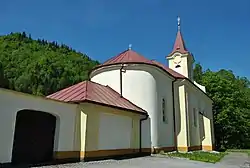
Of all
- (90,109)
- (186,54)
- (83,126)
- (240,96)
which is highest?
(186,54)

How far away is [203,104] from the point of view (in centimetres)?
2744

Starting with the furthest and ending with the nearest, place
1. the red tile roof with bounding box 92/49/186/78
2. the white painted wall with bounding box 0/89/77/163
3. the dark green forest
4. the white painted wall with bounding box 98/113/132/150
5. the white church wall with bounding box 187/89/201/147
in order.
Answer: the dark green forest
the white church wall with bounding box 187/89/201/147
the red tile roof with bounding box 92/49/186/78
the white painted wall with bounding box 98/113/132/150
the white painted wall with bounding box 0/89/77/163

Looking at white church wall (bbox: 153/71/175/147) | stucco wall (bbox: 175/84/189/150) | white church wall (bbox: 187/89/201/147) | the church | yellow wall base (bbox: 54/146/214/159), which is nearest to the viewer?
the church

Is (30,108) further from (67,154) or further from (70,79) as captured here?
(70,79)

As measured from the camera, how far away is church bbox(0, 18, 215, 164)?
10.6 meters

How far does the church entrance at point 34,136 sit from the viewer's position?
35.2 feet

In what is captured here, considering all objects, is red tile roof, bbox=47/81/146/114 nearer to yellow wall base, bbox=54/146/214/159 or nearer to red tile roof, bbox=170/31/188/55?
yellow wall base, bbox=54/146/214/159

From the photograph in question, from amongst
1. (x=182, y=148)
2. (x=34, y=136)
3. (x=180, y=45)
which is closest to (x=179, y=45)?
(x=180, y=45)

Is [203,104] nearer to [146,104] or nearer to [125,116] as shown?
[146,104]

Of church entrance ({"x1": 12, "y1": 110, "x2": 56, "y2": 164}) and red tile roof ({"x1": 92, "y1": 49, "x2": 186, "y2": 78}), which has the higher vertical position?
red tile roof ({"x1": 92, "y1": 49, "x2": 186, "y2": 78})

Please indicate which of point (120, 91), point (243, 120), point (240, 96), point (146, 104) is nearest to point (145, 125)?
point (146, 104)

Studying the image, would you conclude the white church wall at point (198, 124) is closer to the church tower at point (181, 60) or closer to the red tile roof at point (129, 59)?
the church tower at point (181, 60)

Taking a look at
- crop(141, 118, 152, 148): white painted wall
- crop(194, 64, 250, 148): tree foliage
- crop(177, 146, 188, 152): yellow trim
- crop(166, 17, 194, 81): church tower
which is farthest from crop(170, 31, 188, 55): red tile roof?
crop(141, 118, 152, 148): white painted wall

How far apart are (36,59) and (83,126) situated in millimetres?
42911
